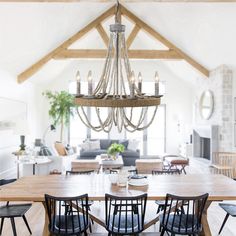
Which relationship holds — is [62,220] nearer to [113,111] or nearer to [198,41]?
[113,111]

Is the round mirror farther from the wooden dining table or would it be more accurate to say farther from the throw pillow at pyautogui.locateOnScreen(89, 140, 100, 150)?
the wooden dining table

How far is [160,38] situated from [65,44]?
264cm

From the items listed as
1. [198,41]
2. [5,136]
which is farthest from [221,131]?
[5,136]

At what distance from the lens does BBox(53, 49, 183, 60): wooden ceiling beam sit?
7840 millimetres

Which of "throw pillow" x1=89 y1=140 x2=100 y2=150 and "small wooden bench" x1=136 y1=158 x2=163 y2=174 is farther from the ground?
"throw pillow" x1=89 y1=140 x2=100 y2=150

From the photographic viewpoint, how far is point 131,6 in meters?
7.01

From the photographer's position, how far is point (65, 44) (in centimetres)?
776

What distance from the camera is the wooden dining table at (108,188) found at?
3.10 m

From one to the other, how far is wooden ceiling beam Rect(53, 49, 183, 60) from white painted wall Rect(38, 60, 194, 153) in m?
2.96

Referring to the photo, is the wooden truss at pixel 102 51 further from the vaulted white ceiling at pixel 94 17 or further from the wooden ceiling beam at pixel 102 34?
the vaulted white ceiling at pixel 94 17

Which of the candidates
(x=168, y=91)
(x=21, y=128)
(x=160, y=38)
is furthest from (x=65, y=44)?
(x=168, y=91)

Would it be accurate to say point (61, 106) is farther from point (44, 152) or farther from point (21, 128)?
point (44, 152)

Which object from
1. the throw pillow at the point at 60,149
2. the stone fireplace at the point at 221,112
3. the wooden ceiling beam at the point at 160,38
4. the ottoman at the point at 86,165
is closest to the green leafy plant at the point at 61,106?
the throw pillow at the point at 60,149

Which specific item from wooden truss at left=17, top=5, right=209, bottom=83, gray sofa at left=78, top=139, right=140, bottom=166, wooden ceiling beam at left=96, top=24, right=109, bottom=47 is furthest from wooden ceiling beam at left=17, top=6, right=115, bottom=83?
gray sofa at left=78, top=139, right=140, bottom=166
